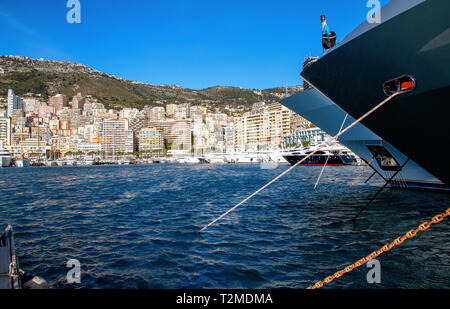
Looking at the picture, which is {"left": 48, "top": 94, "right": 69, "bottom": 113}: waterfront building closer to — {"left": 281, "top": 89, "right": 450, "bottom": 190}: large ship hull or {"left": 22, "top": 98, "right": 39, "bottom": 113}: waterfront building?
{"left": 22, "top": 98, "right": 39, "bottom": 113}: waterfront building

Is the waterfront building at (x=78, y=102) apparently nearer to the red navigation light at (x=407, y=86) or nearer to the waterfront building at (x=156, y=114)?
the waterfront building at (x=156, y=114)

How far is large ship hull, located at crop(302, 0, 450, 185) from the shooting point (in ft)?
16.0

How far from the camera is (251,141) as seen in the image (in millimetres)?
137375

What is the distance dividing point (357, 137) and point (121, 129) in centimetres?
15999

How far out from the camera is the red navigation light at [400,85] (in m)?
5.68

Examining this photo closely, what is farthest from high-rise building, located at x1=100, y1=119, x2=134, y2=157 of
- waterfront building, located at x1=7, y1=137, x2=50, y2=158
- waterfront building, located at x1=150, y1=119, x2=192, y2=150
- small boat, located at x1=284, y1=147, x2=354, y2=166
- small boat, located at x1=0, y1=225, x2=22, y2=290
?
small boat, located at x1=0, y1=225, x2=22, y2=290

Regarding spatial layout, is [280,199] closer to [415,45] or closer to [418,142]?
[418,142]

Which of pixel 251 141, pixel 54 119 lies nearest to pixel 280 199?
pixel 251 141

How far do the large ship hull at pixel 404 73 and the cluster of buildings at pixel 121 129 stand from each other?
334ft

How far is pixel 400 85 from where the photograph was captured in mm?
5922

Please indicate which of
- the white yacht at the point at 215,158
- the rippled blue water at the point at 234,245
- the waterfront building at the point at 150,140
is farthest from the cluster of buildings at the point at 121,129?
the rippled blue water at the point at 234,245

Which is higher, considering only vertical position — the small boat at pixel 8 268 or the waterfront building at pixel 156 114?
the waterfront building at pixel 156 114

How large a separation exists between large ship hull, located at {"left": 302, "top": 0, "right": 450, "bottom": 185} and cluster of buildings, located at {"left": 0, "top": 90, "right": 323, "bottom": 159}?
334 ft
